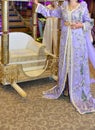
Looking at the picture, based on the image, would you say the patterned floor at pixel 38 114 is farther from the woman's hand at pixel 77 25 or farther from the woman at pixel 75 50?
the woman's hand at pixel 77 25

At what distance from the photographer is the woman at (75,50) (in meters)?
2.88

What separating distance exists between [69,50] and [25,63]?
1.01 meters

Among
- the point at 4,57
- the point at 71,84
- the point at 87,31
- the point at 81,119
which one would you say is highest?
the point at 87,31

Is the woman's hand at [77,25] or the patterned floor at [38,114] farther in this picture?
the woman's hand at [77,25]

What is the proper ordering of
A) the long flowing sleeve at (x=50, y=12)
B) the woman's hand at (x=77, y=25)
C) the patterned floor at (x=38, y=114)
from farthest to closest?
1. the long flowing sleeve at (x=50, y=12)
2. the woman's hand at (x=77, y=25)
3. the patterned floor at (x=38, y=114)

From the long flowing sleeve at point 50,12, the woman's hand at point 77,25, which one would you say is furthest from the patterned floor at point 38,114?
the long flowing sleeve at point 50,12

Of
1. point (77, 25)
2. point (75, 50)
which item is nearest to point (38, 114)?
A: point (75, 50)

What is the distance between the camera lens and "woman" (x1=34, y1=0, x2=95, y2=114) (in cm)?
288

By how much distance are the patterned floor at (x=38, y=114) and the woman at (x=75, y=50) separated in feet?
0.56

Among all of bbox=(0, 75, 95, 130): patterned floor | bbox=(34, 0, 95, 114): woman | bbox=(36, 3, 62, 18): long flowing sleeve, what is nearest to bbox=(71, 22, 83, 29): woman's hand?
bbox=(34, 0, 95, 114): woman

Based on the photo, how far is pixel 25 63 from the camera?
3789 mm

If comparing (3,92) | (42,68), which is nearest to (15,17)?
(42,68)

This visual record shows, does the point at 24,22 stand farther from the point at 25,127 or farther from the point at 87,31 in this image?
the point at 25,127

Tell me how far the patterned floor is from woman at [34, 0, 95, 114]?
6.7 inches
